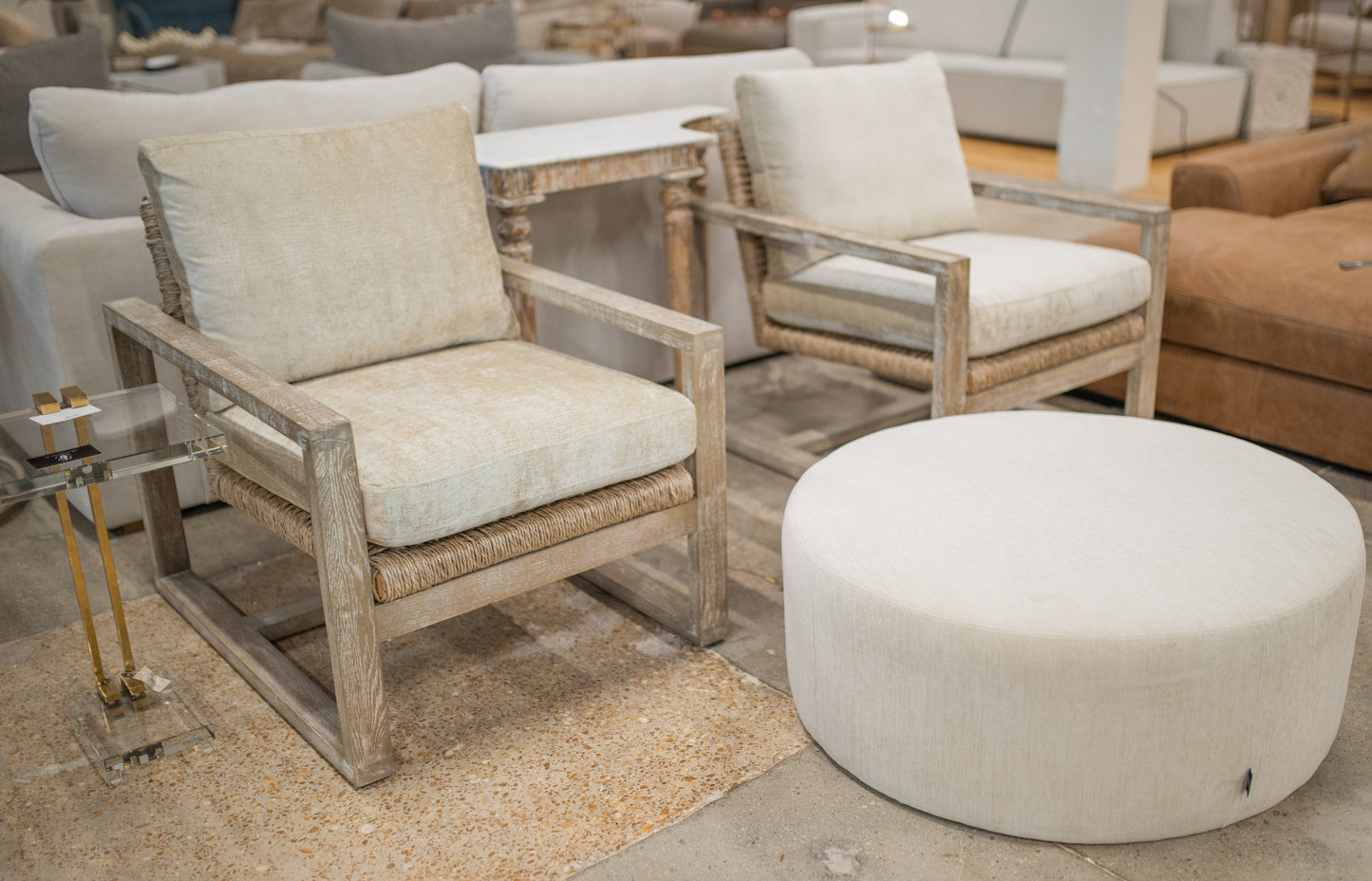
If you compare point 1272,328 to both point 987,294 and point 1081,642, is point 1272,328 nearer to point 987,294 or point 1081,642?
point 987,294

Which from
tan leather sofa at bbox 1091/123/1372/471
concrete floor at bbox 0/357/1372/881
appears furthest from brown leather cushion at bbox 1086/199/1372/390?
concrete floor at bbox 0/357/1372/881

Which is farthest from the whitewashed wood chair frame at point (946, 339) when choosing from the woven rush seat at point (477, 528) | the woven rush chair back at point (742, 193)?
the woven rush seat at point (477, 528)

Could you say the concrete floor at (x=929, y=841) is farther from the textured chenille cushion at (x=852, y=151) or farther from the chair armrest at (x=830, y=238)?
the textured chenille cushion at (x=852, y=151)

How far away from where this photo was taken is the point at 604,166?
2.43 meters

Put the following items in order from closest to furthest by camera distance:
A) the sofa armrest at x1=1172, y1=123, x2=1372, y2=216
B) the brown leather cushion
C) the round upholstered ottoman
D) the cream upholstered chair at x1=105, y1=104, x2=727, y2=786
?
the round upholstered ottoman → the cream upholstered chair at x1=105, y1=104, x2=727, y2=786 → the brown leather cushion → the sofa armrest at x1=1172, y1=123, x2=1372, y2=216

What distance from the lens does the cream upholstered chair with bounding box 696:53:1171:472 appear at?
2.37 metres

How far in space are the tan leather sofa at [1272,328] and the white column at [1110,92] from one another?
233 cm

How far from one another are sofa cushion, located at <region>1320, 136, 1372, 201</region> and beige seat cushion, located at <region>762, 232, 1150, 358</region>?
112 cm

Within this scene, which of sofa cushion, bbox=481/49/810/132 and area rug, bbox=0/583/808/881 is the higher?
sofa cushion, bbox=481/49/810/132

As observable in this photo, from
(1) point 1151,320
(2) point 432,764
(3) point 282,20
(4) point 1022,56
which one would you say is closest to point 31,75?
(2) point 432,764

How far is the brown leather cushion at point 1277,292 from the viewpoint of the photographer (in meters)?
2.54

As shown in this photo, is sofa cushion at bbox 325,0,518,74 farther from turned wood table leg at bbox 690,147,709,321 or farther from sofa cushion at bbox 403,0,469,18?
turned wood table leg at bbox 690,147,709,321

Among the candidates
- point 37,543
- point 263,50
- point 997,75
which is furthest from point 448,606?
point 263,50

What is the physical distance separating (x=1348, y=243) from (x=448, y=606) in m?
2.24
